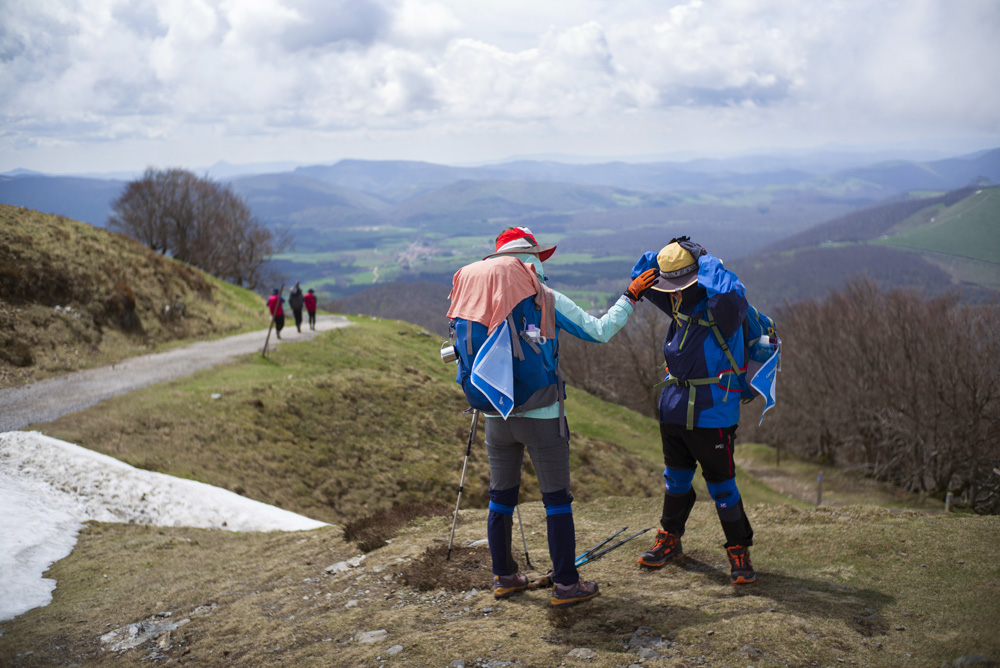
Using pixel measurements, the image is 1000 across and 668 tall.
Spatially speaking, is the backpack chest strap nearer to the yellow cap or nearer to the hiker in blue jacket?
the yellow cap

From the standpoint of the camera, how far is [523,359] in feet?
16.1

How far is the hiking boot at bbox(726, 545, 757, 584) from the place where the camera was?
5297 millimetres

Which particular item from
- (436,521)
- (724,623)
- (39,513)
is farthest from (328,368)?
(724,623)

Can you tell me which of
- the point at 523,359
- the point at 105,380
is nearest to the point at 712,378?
the point at 523,359

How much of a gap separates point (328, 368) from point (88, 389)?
7.51 m

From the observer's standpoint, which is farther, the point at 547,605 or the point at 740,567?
the point at 740,567

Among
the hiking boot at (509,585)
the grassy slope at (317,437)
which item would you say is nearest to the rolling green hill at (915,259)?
the grassy slope at (317,437)

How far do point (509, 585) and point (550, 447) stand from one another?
53.4 inches

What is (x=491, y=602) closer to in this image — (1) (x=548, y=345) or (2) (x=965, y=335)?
(1) (x=548, y=345)

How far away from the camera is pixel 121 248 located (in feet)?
94.3

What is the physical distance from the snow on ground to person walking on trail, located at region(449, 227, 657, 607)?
20.6ft

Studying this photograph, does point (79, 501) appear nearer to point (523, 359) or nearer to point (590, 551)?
point (590, 551)

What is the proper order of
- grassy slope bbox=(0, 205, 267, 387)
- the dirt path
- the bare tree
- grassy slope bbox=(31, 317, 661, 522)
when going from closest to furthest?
grassy slope bbox=(31, 317, 661, 522), the dirt path, grassy slope bbox=(0, 205, 267, 387), the bare tree

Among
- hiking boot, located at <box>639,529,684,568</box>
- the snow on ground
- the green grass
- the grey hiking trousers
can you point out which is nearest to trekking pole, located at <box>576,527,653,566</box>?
hiking boot, located at <box>639,529,684,568</box>
